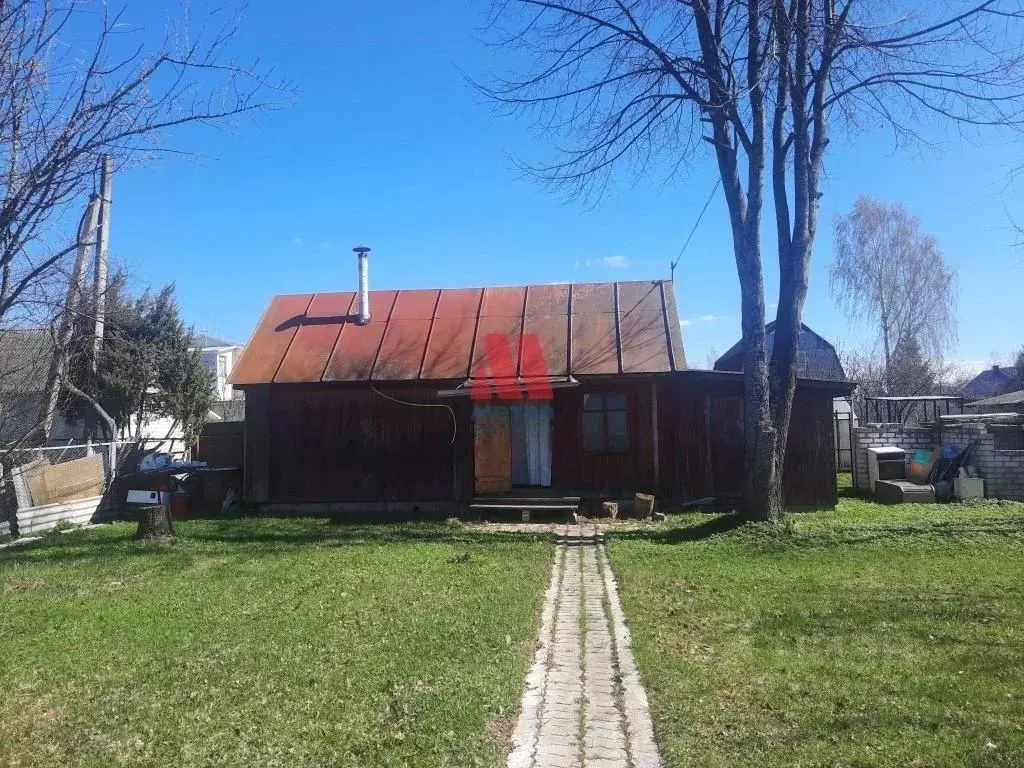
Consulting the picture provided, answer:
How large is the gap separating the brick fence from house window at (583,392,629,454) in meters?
7.15

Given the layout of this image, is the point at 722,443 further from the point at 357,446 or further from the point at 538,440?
the point at 357,446

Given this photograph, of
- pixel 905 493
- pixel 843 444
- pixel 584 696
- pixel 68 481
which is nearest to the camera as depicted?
pixel 584 696

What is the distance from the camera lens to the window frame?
597 inches

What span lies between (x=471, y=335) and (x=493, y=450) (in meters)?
2.96

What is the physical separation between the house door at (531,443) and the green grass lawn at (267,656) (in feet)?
15.1

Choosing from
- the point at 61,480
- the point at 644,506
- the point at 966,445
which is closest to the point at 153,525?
the point at 61,480

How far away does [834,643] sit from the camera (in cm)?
596

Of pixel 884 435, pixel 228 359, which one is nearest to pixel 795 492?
pixel 884 435

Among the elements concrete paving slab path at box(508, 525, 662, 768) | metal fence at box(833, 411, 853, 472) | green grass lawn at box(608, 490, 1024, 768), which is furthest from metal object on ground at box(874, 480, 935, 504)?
concrete paving slab path at box(508, 525, 662, 768)

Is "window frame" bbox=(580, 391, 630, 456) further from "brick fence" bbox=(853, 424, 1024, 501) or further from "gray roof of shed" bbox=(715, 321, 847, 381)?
"gray roof of shed" bbox=(715, 321, 847, 381)

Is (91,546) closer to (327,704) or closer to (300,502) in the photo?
(300,502)

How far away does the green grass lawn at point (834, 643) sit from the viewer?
4.11 meters

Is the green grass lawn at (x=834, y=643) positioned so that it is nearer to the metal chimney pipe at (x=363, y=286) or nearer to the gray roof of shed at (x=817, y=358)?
the metal chimney pipe at (x=363, y=286)

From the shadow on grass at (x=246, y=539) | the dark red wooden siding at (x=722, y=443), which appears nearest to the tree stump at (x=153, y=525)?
the shadow on grass at (x=246, y=539)
